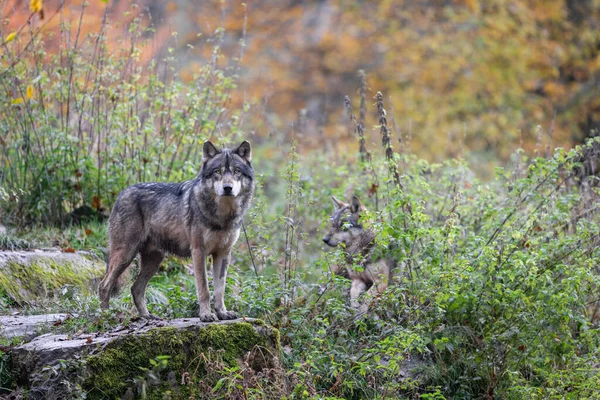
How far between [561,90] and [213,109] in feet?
45.0

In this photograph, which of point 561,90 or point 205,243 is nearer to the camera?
point 205,243

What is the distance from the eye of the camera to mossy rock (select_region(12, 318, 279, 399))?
5348 millimetres

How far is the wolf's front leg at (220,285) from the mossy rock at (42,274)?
2093 millimetres

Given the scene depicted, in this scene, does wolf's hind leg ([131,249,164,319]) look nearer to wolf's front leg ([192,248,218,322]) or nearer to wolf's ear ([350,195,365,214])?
wolf's front leg ([192,248,218,322])

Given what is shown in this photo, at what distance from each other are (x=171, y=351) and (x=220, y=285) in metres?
0.97

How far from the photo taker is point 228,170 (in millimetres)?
6418

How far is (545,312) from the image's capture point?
21.3ft

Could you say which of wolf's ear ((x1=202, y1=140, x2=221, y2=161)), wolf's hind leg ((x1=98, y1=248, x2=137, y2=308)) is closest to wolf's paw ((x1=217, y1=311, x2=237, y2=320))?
wolf's hind leg ((x1=98, y1=248, x2=137, y2=308))

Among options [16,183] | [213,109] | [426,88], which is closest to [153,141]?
[213,109]

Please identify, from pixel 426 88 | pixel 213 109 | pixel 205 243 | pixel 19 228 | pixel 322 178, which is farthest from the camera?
pixel 426 88

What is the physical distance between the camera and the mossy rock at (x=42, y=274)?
24.4 ft

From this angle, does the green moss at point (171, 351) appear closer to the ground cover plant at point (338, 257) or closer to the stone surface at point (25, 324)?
the ground cover plant at point (338, 257)

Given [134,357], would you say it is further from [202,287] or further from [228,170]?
[228,170]

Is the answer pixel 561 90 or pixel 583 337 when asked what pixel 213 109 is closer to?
pixel 583 337
